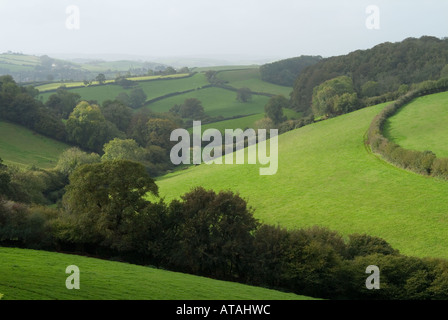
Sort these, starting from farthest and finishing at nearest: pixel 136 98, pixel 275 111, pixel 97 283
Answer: pixel 136 98 → pixel 275 111 → pixel 97 283

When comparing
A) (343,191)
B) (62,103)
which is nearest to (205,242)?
(343,191)

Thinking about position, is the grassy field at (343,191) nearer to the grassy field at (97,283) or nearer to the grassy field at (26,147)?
the grassy field at (97,283)

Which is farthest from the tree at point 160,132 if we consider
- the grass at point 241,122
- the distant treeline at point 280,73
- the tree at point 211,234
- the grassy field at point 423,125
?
the distant treeline at point 280,73

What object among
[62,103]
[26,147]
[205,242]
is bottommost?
[26,147]

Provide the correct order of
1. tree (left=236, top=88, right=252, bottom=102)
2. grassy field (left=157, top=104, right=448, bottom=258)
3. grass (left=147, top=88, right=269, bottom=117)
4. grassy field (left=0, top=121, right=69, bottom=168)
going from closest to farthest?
grassy field (left=157, top=104, right=448, bottom=258) < grassy field (left=0, top=121, right=69, bottom=168) < grass (left=147, top=88, right=269, bottom=117) < tree (left=236, top=88, right=252, bottom=102)

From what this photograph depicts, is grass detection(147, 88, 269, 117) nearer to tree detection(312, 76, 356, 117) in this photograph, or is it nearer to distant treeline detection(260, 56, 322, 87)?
distant treeline detection(260, 56, 322, 87)

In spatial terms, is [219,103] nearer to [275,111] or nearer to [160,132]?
[275,111]

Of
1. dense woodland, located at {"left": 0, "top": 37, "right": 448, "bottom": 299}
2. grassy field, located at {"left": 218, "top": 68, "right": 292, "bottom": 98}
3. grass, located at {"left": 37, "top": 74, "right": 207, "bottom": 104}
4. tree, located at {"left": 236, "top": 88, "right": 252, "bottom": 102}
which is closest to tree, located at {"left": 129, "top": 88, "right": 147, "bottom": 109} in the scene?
grass, located at {"left": 37, "top": 74, "right": 207, "bottom": 104}
